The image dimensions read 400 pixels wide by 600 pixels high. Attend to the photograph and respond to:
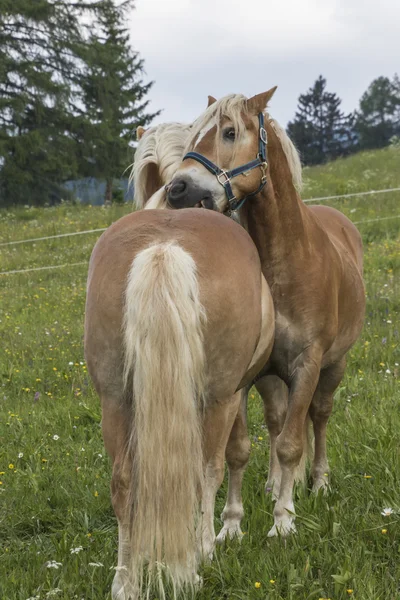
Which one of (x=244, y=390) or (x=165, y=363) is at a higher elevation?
(x=165, y=363)

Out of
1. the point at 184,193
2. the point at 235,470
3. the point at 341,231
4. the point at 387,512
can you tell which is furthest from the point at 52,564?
the point at 341,231

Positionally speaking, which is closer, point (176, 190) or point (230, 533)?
point (176, 190)

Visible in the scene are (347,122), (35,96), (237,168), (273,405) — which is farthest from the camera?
(347,122)

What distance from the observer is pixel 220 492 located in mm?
3908

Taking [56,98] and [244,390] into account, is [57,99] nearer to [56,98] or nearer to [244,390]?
[56,98]

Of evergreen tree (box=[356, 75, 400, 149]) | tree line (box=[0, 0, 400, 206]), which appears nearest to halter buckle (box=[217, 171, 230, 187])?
tree line (box=[0, 0, 400, 206])

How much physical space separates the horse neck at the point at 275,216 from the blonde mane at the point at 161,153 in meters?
0.52

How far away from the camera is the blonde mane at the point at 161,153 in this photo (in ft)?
12.1

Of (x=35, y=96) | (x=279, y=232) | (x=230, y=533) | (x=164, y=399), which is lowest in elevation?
(x=230, y=533)

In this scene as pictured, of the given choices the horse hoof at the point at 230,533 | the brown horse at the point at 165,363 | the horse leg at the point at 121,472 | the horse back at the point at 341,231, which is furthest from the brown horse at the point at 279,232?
the horse leg at the point at 121,472

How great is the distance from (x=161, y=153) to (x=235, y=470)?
1793mm

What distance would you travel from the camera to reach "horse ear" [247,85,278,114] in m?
3.30

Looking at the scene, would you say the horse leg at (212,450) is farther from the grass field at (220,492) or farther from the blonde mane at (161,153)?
the blonde mane at (161,153)

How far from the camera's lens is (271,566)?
275cm
